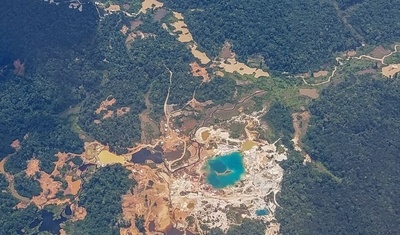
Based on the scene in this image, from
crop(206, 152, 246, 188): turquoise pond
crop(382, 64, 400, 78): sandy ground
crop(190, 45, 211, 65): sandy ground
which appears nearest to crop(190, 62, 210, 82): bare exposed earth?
crop(190, 45, 211, 65): sandy ground

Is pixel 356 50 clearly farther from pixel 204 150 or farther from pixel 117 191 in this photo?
pixel 117 191

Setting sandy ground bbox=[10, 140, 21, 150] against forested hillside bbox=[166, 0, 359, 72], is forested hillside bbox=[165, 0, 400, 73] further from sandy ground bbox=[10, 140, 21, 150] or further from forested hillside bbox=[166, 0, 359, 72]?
sandy ground bbox=[10, 140, 21, 150]

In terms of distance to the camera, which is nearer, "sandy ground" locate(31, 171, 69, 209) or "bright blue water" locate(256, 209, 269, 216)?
"bright blue water" locate(256, 209, 269, 216)

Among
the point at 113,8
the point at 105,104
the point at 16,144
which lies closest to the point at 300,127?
the point at 105,104

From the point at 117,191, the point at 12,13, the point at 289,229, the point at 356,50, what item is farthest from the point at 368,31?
the point at 12,13

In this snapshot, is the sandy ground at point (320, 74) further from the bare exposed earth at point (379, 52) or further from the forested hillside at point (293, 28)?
the bare exposed earth at point (379, 52)

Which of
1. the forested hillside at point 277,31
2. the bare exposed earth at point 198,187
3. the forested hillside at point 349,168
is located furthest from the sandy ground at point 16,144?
the forested hillside at point 349,168
